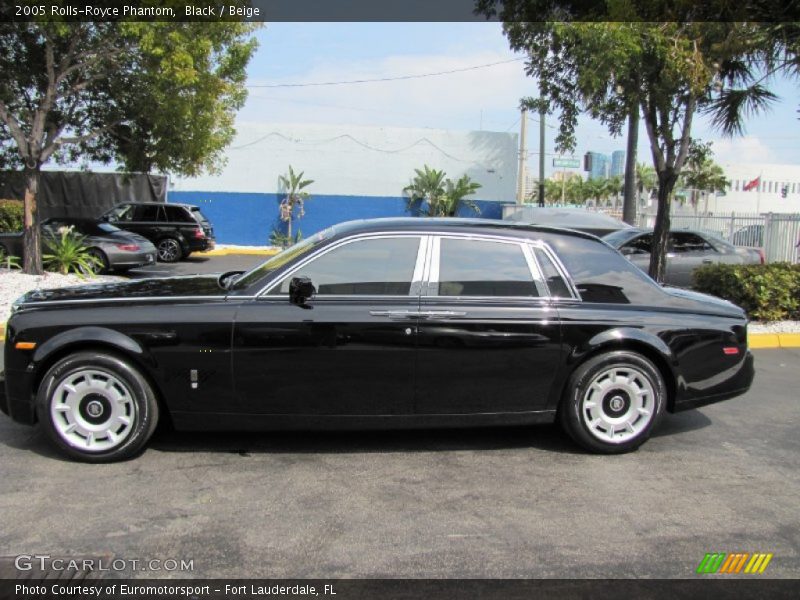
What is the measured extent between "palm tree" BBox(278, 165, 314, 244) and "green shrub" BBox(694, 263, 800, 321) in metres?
17.7

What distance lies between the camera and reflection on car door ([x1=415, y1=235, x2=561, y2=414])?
4398mm

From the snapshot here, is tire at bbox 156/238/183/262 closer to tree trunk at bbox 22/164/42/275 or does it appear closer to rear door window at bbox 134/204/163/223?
rear door window at bbox 134/204/163/223

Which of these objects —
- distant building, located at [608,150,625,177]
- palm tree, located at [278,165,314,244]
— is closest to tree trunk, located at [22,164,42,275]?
palm tree, located at [278,165,314,244]

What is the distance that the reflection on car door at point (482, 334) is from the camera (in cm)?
440

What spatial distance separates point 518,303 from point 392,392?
1.05 m

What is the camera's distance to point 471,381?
4.44m

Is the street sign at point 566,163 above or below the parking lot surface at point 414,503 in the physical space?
above

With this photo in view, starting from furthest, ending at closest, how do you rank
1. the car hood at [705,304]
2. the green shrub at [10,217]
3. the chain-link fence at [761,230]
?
the green shrub at [10,217] → the chain-link fence at [761,230] → the car hood at [705,304]

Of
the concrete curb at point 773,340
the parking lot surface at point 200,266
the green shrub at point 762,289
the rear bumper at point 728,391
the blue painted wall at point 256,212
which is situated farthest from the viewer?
the blue painted wall at point 256,212

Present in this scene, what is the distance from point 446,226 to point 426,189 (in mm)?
21079

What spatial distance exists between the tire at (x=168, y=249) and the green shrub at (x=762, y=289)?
13888 mm

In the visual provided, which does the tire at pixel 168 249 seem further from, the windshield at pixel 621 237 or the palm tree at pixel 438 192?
the windshield at pixel 621 237

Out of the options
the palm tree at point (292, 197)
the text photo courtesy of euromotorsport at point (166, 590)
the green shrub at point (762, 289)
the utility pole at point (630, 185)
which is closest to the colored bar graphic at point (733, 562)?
Result: the text photo courtesy of euromotorsport at point (166, 590)

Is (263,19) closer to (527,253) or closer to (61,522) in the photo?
(527,253)
